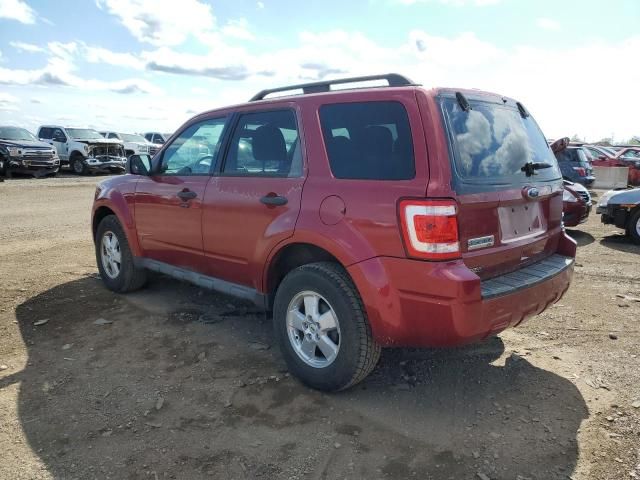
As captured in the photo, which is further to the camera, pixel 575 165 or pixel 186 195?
pixel 575 165

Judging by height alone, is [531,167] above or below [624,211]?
above

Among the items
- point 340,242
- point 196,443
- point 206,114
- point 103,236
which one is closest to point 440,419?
point 340,242

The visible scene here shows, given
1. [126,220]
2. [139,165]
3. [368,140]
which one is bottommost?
[126,220]

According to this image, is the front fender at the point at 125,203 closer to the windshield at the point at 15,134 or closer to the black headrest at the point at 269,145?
the black headrest at the point at 269,145

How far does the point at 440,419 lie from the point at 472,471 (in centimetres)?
50

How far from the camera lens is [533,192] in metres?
3.36

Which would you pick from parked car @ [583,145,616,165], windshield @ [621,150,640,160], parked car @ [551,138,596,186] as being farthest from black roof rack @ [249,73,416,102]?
windshield @ [621,150,640,160]

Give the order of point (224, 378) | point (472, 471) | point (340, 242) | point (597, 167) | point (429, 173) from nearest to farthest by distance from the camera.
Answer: point (472, 471) < point (429, 173) < point (340, 242) < point (224, 378) < point (597, 167)

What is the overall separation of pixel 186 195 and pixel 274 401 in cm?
191

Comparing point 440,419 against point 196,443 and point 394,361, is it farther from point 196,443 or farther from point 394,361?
point 196,443

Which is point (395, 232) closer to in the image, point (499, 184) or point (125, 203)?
point (499, 184)

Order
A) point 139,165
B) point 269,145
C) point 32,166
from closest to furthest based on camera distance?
point 269,145 → point 139,165 → point 32,166

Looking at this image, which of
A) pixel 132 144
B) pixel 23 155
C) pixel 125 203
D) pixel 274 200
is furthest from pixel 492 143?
pixel 132 144

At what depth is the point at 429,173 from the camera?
286cm
